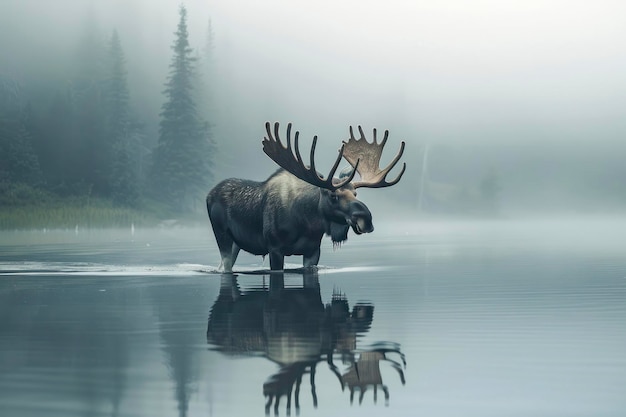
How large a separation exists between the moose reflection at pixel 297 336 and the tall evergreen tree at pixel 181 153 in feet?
217

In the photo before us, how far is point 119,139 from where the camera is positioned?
8694cm

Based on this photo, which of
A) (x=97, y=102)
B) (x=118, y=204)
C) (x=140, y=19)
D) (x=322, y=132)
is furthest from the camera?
(x=322, y=132)

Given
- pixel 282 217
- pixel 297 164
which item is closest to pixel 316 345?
pixel 282 217

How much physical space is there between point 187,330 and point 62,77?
111 m

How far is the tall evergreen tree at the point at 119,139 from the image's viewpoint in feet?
242

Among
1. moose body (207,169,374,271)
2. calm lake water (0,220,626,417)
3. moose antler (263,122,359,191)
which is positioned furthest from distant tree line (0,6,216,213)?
calm lake water (0,220,626,417)

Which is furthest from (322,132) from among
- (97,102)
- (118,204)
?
(118,204)

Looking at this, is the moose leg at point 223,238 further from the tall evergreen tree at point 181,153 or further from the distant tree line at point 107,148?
the tall evergreen tree at point 181,153

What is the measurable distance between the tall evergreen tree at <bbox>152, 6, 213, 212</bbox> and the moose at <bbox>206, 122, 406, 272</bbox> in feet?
197

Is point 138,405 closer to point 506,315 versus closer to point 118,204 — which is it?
point 506,315

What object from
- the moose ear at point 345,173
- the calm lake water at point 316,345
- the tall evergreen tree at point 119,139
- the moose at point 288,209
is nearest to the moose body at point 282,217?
the moose at point 288,209

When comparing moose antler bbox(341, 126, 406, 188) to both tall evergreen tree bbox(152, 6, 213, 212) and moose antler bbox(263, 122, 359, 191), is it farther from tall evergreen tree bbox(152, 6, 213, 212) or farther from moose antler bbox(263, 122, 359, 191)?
tall evergreen tree bbox(152, 6, 213, 212)

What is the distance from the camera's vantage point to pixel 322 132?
602 ft

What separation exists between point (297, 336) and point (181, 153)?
74272mm
